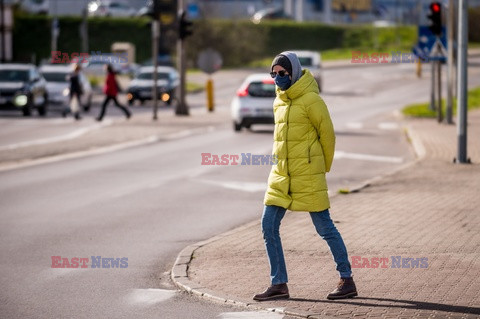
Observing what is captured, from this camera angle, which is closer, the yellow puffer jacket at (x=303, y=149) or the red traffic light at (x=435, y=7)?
the yellow puffer jacket at (x=303, y=149)

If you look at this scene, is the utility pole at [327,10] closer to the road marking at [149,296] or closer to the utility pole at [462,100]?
the utility pole at [462,100]

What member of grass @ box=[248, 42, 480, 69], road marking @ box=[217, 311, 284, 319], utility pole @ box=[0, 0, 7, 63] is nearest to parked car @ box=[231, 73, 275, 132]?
road marking @ box=[217, 311, 284, 319]

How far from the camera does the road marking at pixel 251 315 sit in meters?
8.06

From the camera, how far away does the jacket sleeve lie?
27.7 feet

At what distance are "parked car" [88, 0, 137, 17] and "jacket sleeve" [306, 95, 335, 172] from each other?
267ft

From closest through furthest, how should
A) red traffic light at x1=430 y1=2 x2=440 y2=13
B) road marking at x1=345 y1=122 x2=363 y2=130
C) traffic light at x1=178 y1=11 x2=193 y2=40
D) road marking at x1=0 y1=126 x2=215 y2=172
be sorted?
road marking at x1=0 y1=126 x2=215 y2=172 < red traffic light at x1=430 y1=2 x2=440 y2=13 < road marking at x1=345 y1=122 x2=363 y2=130 < traffic light at x1=178 y1=11 x2=193 y2=40

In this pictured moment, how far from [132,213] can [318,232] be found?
237 inches

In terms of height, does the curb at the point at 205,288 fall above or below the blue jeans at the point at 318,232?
below

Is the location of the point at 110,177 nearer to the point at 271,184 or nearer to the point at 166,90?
the point at 271,184

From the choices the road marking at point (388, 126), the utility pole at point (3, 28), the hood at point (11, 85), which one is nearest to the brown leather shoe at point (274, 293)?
the road marking at point (388, 126)

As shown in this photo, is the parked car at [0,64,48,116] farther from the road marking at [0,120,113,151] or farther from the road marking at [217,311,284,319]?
the road marking at [217,311,284,319]

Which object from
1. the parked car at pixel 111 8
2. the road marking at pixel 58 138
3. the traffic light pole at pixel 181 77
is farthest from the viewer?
the parked car at pixel 111 8

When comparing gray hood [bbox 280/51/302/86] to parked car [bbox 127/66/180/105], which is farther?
parked car [bbox 127/66/180/105]

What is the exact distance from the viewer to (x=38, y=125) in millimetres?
33312
